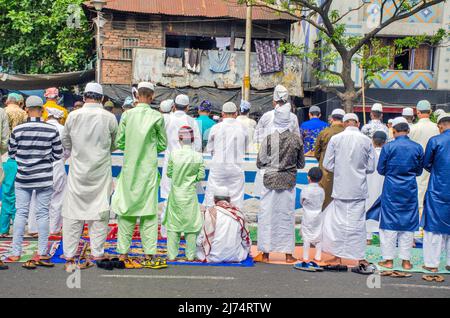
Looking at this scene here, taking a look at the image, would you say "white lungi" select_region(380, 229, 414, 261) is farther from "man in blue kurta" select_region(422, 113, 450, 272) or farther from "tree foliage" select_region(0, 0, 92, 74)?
"tree foliage" select_region(0, 0, 92, 74)

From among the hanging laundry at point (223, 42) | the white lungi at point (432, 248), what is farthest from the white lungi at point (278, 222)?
the hanging laundry at point (223, 42)

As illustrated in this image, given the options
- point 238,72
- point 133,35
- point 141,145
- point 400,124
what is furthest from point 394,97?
point 141,145

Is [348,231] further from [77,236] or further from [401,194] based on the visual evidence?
[77,236]

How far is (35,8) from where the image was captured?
80.2 feet

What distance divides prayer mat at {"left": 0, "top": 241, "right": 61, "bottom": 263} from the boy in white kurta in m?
3.10

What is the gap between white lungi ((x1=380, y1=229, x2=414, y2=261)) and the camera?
7.48 metres

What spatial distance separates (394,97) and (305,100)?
411 centimetres

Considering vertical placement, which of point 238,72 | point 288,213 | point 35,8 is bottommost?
point 288,213

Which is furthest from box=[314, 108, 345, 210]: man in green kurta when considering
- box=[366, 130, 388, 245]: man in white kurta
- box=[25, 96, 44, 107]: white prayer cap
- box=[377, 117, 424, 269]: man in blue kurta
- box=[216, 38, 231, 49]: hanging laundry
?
box=[216, 38, 231, 49]: hanging laundry

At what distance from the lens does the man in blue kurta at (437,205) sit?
7.29m

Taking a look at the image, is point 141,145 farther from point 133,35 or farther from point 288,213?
point 133,35

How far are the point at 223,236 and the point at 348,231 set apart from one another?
1533 millimetres

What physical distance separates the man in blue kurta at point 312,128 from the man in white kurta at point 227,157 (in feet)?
5.32

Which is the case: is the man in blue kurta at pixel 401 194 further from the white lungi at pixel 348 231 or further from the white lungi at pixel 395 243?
the white lungi at pixel 348 231
